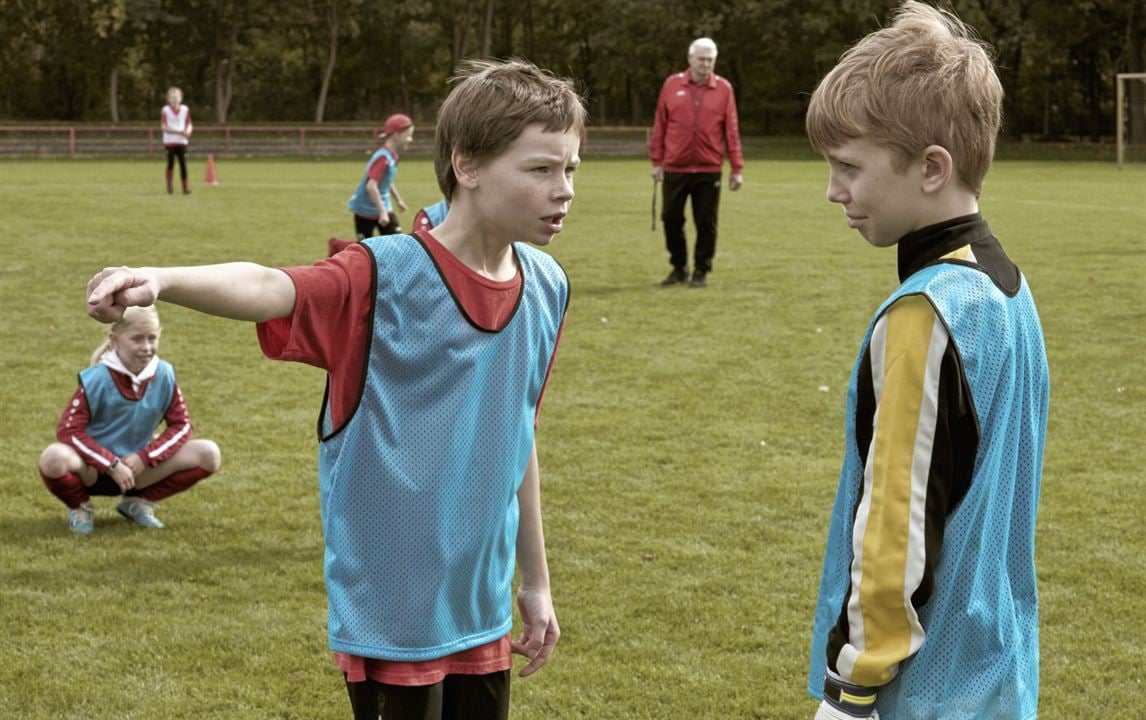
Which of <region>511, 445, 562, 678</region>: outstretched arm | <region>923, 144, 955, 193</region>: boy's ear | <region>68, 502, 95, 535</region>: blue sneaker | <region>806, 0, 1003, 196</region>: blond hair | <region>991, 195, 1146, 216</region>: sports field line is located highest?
<region>806, 0, 1003, 196</region>: blond hair

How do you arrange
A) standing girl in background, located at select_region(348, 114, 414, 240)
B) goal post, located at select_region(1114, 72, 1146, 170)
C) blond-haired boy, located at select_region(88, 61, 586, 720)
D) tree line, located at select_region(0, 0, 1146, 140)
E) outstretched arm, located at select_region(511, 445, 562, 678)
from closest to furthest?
1. blond-haired boy, located at select_region(88, 61, 586, 720)
2. outstretched arm, located at select_region(511, 445, 562, 678)
3. standing girl in background, located at select_region(348, 114, 414, 240)
4. goal post, located at select_region(1114, 72, 1146, 170)
5. tree line, located at select_region(0, 0, 1146, 140)

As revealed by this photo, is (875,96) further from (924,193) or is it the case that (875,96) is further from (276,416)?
(276,416)

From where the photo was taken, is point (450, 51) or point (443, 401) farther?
point (450, 51)

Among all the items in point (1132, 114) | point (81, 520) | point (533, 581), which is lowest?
point (81, 520)

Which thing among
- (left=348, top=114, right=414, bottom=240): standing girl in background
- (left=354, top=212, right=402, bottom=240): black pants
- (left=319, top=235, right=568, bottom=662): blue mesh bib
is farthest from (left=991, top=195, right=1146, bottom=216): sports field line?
(left=319, top=235, right=568, bottom=662): blue mesh bib

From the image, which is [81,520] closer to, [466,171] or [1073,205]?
[466,171]

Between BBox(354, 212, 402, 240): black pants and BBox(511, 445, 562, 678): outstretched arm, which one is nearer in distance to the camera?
BBox(511, 445, 562, 678): outstretched arm

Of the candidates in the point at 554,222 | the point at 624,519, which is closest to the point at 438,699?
the point at 554,222

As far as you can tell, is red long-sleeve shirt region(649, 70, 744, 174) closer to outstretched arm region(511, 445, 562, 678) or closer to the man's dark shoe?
the man's dark shoe

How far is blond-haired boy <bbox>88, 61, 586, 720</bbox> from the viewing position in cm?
274

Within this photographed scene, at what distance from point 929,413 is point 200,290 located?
1.10 meters

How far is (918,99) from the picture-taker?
2.21m

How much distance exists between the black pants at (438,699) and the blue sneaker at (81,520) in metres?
3.84

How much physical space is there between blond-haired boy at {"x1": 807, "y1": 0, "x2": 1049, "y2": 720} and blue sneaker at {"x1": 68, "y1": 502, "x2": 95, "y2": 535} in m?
4.70
